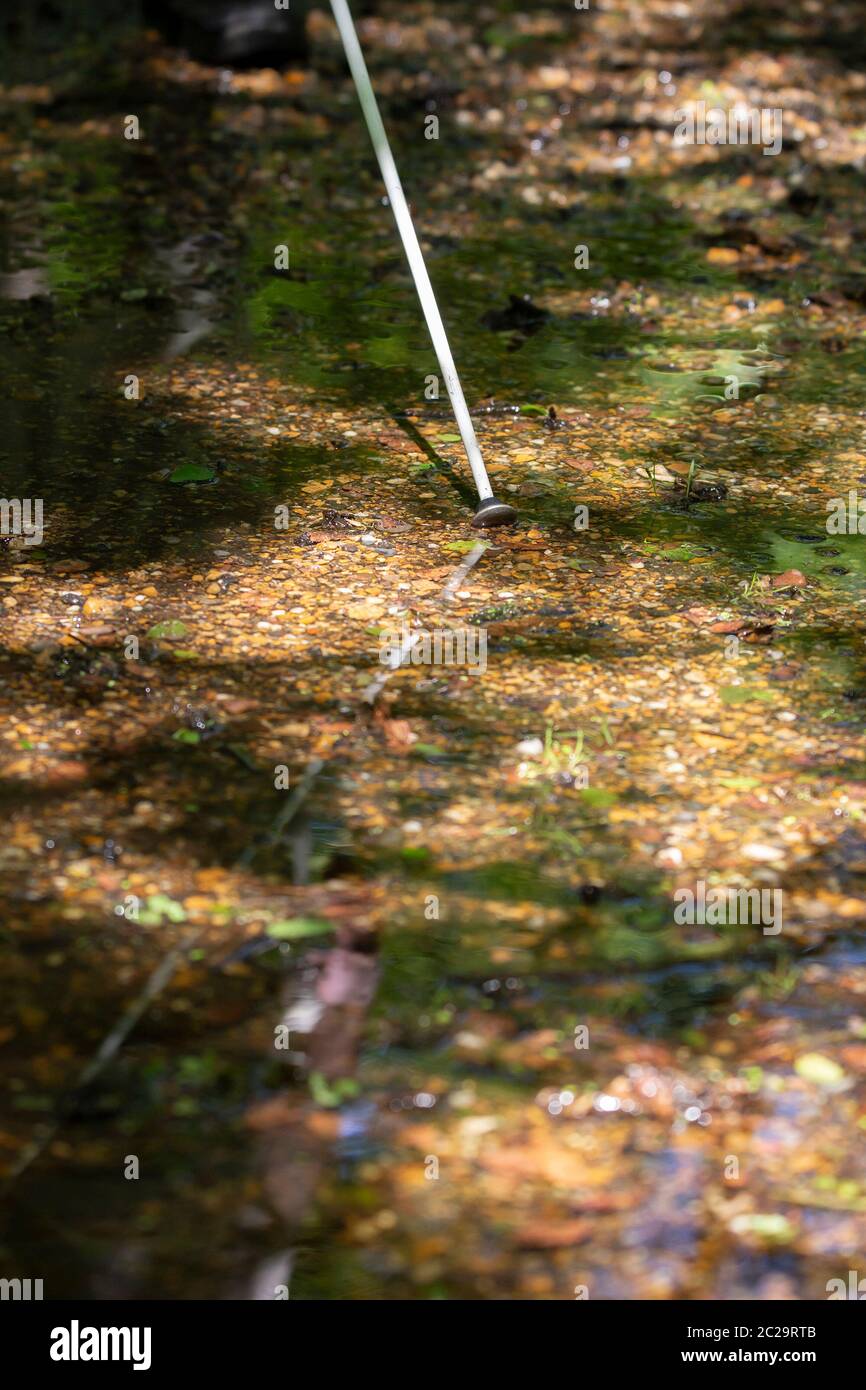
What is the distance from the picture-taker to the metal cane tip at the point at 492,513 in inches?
198

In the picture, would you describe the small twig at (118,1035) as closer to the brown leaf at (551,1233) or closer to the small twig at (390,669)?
the small twig at (390,669)

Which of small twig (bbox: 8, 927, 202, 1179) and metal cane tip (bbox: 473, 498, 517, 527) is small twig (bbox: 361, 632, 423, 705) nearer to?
metal cane tip (bbox: 473, 498, 517, 527)

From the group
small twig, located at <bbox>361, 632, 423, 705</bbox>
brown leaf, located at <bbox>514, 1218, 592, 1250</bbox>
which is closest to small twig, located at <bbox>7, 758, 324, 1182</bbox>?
small twig, located at <bbox>361, 632, 423, 705</bbox>

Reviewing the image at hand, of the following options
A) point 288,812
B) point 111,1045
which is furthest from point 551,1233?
point 288,812

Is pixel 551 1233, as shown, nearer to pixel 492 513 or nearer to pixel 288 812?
pixel 288 812

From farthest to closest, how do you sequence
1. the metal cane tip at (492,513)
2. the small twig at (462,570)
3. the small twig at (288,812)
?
the metal cane tip at (492,513), the small twig at (462,570), the small twig at (288,812)

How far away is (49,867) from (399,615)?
4.87 ft

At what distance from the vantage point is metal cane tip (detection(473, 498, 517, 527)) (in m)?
5.03

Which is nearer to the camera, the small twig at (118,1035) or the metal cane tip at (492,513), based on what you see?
the small twig at (118,1035)

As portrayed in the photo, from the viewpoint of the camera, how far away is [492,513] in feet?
16.5

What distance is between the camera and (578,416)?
601cm

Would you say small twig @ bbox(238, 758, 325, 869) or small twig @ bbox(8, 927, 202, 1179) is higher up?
small twig @ bbox(238, 758, 325, 869)

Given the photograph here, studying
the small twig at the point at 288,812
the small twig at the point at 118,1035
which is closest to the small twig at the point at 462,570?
the small twig at the point at 288,812
